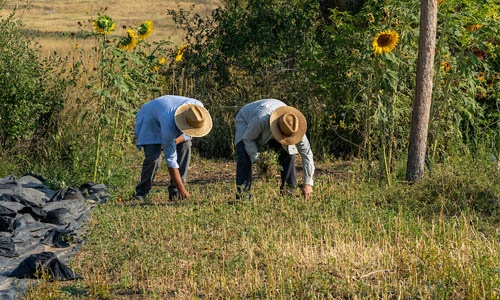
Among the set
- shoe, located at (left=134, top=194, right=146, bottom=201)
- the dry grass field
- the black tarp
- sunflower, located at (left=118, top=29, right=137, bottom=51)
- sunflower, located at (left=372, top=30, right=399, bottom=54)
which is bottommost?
the dry grass field

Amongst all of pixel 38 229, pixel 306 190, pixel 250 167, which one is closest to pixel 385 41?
pixel 306 190

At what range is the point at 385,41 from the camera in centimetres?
973

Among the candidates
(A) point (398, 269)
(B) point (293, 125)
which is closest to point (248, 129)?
(B) point (293, 125)

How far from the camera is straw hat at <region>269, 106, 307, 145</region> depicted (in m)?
8.76

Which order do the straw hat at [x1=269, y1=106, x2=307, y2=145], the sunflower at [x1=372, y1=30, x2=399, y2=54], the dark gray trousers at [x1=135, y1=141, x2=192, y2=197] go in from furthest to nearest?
1. the dark gray trousers at [x1=135, y1=141, x2=192, y2=197]
2. the sunflower at [x1=372, y1=30, x2=399, y2=54]
3. the straw hat at [x1=269, y1=106, x2=307, y2=145]

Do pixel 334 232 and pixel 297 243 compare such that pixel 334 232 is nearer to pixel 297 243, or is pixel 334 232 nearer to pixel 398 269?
pixel 297 243

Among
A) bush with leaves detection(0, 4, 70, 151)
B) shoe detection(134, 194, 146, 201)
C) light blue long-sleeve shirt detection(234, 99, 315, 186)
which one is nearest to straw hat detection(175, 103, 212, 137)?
light blue long-sleeve shirt detection(234, 99, 315, 186)

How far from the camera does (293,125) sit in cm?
878

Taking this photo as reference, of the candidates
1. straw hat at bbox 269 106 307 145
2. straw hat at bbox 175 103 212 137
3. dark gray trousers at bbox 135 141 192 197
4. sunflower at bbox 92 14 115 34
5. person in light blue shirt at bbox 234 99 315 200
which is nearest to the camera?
straw hat at bbox 269 106 307 145

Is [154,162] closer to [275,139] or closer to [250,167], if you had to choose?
[250,167]

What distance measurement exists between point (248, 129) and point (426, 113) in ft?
7.86

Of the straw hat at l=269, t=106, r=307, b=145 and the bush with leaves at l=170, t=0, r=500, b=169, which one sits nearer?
the straw hat at l=269, t=106, r=307, b=145

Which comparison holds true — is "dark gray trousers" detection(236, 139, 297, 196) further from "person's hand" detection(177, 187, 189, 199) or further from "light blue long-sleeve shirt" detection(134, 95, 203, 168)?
"light blue long-sleeve shirt" detection(134, 95, 203, 168)

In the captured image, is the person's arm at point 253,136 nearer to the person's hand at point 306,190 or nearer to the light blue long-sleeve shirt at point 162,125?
the person's hand at point 306,190
